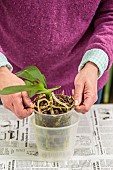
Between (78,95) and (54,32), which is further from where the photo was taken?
(54,32)

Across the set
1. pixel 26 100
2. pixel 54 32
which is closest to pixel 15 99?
pixel 26 100

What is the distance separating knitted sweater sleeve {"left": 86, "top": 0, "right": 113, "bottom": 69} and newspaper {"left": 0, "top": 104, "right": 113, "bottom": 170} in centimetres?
14

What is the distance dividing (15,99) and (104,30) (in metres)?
0.30

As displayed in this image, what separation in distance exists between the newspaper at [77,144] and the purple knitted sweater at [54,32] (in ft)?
0.47

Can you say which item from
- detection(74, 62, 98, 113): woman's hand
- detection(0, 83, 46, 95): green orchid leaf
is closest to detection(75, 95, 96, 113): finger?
detection(74, 62, 98, 113): woman's hand

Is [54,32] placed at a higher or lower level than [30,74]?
higher

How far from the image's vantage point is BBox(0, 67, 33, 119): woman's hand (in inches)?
36.8

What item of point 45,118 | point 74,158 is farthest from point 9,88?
point 74,158

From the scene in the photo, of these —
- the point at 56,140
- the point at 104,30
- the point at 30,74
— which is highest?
the point at 104,30

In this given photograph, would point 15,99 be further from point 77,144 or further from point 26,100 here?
point 77,144

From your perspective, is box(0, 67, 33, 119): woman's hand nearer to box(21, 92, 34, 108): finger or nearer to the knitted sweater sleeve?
box(21, 92, 34, 108): finger

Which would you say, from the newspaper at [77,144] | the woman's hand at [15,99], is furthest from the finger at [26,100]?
the newspaper at [77,144]

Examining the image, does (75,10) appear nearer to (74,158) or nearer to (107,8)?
(107,8)

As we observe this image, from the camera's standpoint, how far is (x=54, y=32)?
1.12m
